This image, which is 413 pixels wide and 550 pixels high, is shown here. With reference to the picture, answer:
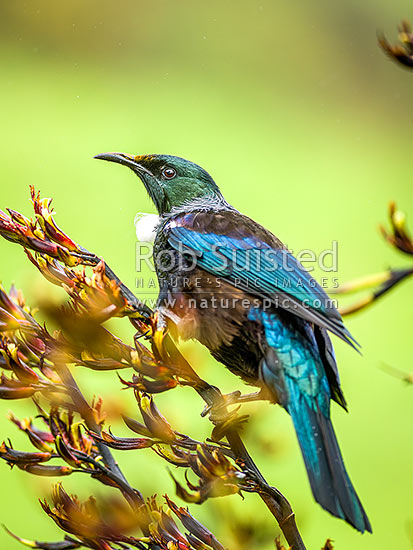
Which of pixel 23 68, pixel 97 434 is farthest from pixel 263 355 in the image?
pixel 23 68

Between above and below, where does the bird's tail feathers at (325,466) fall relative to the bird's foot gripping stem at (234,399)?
below

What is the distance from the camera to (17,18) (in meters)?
2.65

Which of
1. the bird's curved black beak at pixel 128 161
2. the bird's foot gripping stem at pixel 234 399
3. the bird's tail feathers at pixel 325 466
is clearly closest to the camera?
the bird's tail feathers at pixel 325 466

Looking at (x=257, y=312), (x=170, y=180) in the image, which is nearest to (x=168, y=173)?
(x=170, y=180)

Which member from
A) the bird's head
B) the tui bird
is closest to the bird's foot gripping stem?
the tui bird

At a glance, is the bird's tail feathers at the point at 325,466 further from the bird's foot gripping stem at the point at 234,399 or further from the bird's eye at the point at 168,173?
the bird's eye at the point at 168,173

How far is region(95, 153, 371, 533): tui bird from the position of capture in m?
0.93

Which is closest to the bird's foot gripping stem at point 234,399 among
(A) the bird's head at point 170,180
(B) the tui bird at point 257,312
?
(B) the tui bird at point 257,312

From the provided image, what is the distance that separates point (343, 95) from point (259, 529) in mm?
2185

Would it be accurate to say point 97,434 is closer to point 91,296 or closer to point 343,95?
point 91,296

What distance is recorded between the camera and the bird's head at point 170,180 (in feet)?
4.67

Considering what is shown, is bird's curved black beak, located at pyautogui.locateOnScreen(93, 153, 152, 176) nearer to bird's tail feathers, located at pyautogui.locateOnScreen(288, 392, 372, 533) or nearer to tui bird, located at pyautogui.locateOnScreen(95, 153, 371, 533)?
tui bird, located at pyautogui.locateOnScreen(95, 153, 371, 533)

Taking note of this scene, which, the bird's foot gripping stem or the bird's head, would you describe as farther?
the bird's head

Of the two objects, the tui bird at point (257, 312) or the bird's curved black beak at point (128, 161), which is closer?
the tui bird at point (257, 312)
